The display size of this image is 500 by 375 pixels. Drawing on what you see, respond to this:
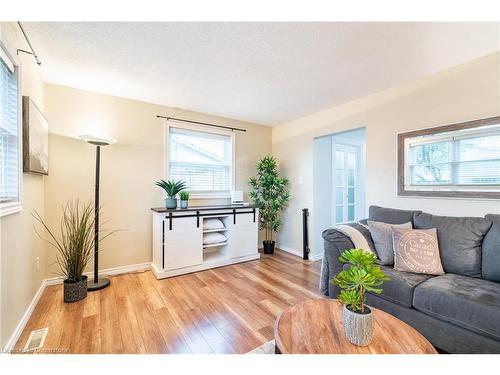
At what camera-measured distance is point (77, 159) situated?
8.76 ft

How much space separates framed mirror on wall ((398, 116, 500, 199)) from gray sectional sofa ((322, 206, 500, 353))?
344 millimetres

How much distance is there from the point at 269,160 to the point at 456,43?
2556mm

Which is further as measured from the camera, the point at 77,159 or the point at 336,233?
the point at 77,159

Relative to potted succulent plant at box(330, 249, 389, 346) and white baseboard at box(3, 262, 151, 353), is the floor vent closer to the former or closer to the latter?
white baseboard at box(3, 262, 151, 353)

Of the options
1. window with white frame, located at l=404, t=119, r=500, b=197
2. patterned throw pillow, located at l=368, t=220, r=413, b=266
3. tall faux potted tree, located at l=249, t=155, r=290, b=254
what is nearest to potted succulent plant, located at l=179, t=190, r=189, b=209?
tall faux potted tree, located at l=249, t=155, r=290, b=254

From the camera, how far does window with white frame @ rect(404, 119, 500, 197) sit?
192 cm

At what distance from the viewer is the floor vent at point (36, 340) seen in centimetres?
151

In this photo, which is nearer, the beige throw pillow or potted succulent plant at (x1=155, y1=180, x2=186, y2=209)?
the beige throw pillow

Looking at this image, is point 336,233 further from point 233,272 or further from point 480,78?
point 480,78

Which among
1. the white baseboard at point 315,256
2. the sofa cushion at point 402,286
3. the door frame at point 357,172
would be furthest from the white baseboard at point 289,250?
the sofa cushion at point 402,286
